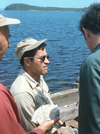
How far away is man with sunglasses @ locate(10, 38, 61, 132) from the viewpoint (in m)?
2.89

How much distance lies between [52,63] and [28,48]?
45.8 ft

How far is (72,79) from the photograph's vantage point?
13422mm

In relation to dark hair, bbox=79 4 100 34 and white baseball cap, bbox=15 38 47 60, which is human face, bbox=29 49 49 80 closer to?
white baseball cap, bbox=15 38 47 60

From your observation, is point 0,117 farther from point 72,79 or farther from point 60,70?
point 60,70

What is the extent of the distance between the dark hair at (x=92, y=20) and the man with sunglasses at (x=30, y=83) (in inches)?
42.1

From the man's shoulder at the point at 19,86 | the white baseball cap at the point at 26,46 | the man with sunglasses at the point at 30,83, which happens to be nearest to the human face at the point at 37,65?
the man with sunglasses at the point at 30,83

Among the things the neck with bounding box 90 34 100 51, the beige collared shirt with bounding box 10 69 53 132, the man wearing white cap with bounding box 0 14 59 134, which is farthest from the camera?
the beige collared shirt with bounding box 10 69 53 132

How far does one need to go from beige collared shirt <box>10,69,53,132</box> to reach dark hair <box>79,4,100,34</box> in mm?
1303

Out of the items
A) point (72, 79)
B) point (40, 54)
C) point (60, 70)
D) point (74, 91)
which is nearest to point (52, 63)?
point (60, 70)

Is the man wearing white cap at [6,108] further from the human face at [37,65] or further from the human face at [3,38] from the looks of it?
the human face at [37,65]

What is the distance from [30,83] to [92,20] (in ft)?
4.73

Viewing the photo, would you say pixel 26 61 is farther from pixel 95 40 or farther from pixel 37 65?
pixel 95 40

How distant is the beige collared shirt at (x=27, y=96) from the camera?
2875 mm

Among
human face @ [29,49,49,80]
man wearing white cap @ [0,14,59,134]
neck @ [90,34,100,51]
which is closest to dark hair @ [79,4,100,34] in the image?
neck @ [90,34,100,51]
